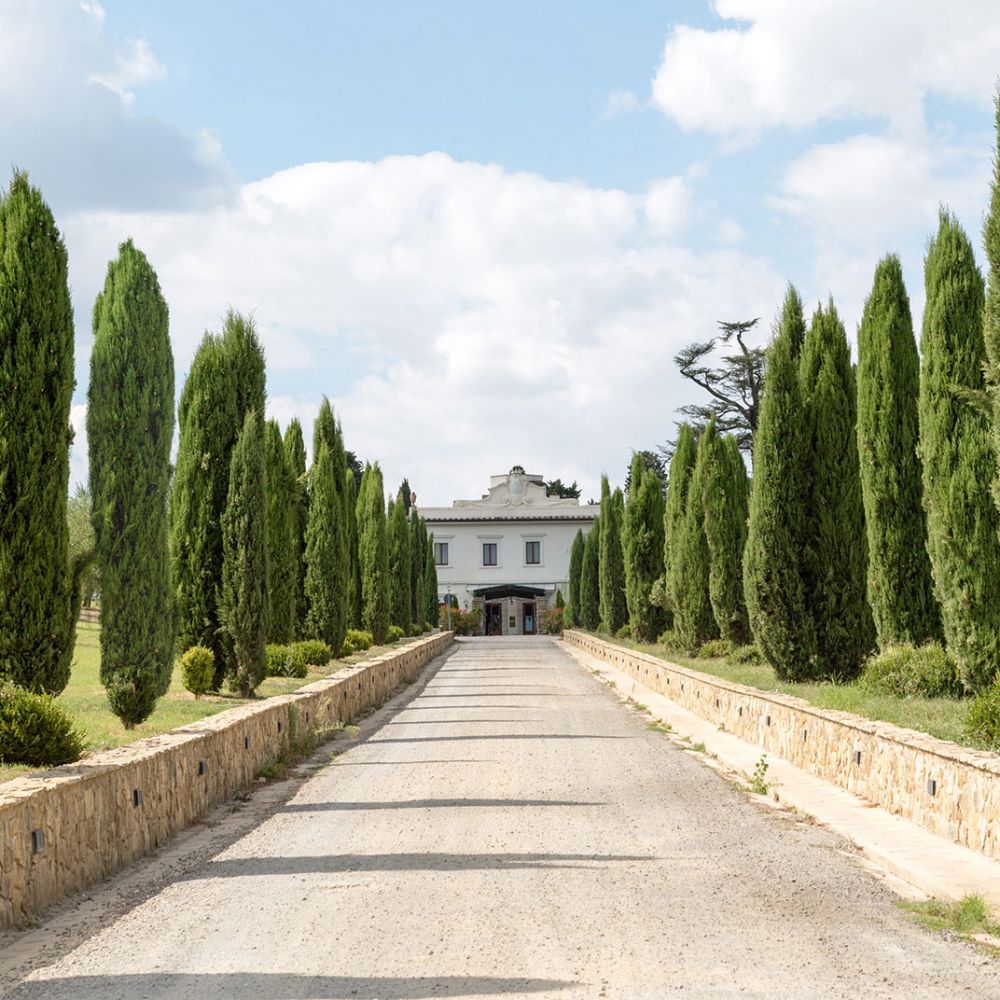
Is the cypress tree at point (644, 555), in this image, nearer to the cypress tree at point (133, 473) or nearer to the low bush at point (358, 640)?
the low bush at point (358, 640)

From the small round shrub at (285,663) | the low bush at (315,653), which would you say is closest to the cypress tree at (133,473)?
the small round shrub at (285,663)

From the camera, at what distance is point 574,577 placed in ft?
211

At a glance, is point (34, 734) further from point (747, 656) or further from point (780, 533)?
point (747, 656)

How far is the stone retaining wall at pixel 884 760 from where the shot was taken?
7902 mm

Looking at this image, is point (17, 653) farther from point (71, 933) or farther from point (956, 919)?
point (956, 919)

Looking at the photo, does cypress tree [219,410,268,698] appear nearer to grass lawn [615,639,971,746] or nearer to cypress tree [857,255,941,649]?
grass lawn [615,639,971,746]

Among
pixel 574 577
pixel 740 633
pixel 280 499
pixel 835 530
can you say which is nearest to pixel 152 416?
pixel 280 499

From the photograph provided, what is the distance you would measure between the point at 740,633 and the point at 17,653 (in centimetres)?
1881

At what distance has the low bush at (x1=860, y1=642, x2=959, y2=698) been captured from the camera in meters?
14.5

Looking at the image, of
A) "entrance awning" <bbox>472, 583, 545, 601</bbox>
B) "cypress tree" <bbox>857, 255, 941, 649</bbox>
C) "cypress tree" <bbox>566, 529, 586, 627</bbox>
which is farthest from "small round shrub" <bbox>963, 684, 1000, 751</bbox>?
"entrance awning" <bbox>472, 583, 545, 601</bbox>

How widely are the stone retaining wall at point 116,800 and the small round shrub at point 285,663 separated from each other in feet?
25.9

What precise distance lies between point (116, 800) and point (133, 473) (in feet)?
23.0

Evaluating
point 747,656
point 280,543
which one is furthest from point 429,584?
point 280,543

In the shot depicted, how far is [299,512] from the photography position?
29000 millimetres
